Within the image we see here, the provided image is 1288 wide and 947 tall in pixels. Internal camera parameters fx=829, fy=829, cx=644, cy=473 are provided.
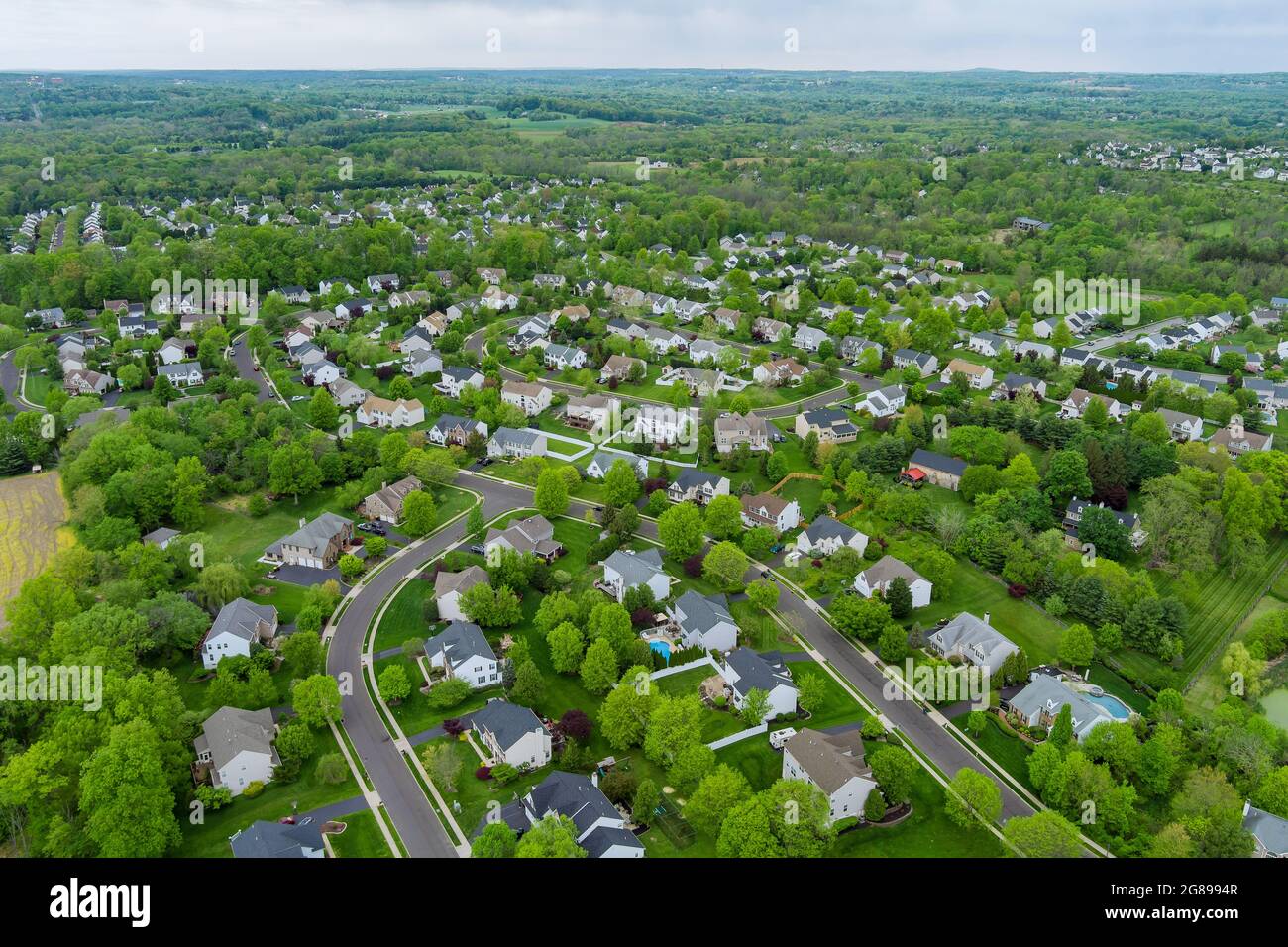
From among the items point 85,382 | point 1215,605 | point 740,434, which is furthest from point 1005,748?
point 85,382

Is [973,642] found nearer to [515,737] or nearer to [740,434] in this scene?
[515,737]

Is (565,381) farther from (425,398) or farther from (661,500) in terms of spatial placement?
(661,500)

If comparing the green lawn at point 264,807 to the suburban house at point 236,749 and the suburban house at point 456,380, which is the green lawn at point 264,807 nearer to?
the suburban house at point 236,749

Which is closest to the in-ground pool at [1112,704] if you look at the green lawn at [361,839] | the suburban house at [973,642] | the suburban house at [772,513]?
Answer: the suburban house at [973,642]

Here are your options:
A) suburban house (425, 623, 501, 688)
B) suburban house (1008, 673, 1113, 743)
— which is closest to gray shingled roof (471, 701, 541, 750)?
suburban house (425, 623, 501, 688)

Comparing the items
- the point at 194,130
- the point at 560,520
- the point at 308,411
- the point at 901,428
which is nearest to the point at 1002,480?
the point at 901,428

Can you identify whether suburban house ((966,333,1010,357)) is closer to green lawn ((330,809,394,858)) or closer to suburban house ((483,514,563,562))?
suburban house ((483,514,563,562))
